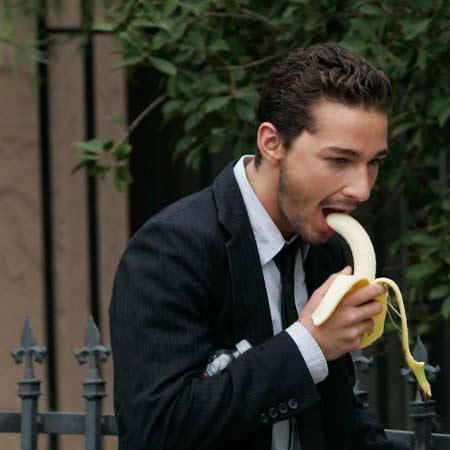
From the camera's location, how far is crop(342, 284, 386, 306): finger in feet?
8.68

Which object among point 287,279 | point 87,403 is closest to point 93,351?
point 87,403

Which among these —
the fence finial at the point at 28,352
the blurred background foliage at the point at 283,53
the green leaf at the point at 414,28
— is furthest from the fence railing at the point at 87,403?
the green leaf at the point at 414,28

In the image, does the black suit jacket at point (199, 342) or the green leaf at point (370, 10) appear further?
the green leaf at point (370, 10)

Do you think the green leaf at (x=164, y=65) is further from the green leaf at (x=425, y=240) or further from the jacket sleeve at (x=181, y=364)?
the jacket sleeve at (x=181, y=364)

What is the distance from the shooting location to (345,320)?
264 centimetres

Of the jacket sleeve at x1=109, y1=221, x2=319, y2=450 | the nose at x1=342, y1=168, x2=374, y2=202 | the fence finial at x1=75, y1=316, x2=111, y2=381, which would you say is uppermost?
the nose at x1=342, y1=168, x2=374, y2=202

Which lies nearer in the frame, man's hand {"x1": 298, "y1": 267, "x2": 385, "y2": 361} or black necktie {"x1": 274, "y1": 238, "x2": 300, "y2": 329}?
man's hand {"x1": 298, "y1": 267, "x2": 385, "y2": 361}

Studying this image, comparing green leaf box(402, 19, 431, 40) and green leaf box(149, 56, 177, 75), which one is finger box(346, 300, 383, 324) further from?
green leaf box(149, 56, 177, 75)

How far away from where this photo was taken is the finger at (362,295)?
2.65m

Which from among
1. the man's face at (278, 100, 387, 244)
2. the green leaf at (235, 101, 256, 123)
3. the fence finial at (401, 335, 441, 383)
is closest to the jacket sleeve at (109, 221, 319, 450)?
the man's face at (278, 100, 387, 244)

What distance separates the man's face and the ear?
3 cm

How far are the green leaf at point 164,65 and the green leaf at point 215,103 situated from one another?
0.17 meters

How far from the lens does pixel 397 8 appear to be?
14.9 ft

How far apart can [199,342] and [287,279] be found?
0.32m
